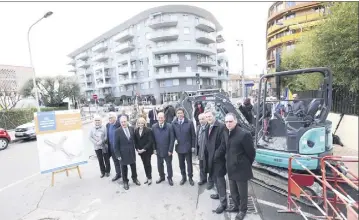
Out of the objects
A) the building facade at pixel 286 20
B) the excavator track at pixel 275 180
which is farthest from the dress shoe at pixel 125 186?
the building facade at pixel 286 20

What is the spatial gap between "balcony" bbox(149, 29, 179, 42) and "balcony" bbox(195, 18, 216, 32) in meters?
5.61

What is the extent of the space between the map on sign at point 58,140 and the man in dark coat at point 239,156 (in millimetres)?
4279

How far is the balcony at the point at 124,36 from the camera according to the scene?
49.2 meters

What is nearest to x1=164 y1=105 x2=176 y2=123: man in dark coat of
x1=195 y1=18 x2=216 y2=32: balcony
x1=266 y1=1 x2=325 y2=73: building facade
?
x1=266 y1=1 x2=325 y2=73: building facade

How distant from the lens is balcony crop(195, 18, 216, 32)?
149ft

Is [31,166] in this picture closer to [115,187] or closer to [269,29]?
[115,187]

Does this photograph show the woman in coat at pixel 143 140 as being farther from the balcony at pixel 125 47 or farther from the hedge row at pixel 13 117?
the balcony at pixel 125 47

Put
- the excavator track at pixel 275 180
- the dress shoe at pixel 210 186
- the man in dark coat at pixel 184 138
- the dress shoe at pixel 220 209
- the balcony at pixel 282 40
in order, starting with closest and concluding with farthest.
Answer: the dress shoe at pixel 220 209, the excavator track at pixel 275 180, the dress shoe at pixel 210 186, the man in dark coat at pixel 184 138, the balcony at pixel 282 40

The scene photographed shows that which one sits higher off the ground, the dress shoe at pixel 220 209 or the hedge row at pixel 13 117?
the hedge row at pixel 13 117

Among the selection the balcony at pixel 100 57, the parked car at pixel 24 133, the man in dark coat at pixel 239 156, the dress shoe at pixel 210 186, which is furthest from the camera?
the balcony at pixel 100 57

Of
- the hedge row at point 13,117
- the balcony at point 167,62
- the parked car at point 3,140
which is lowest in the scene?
the parked car at point 3,140

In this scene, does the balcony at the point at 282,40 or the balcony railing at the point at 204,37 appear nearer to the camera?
the balcony at the point at 282,40

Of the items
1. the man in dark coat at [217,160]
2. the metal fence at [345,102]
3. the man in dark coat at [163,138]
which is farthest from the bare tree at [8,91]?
the metal fence at [345,102]

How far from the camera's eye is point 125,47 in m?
49.0
